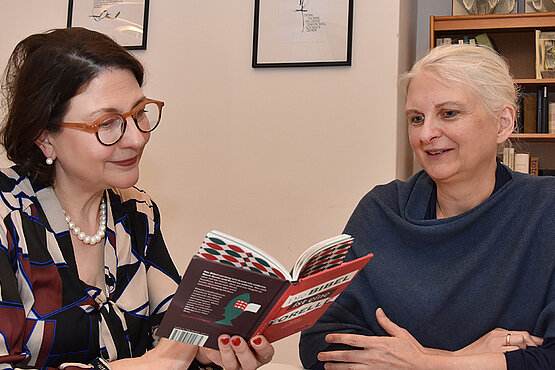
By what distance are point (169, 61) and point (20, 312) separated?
6.38ft

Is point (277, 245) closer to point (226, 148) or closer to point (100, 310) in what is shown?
point (226, 148)

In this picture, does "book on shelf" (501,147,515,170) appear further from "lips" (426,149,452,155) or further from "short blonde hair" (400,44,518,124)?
"lips" (426,149,452,155)

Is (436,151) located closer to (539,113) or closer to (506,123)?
(506,123)

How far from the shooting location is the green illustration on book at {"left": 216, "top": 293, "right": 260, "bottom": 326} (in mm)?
1229

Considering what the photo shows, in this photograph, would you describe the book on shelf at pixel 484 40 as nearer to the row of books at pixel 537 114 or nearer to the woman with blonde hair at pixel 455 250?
the row of books at pixel 537 114

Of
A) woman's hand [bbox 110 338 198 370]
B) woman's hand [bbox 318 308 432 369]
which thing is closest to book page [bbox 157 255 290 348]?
woman's hand [bbox 110 338 198 370]

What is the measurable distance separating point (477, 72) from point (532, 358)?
786mm

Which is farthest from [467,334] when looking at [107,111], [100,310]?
[107,111]

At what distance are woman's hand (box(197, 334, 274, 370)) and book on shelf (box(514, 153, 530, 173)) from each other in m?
2.42

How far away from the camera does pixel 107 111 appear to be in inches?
61.2

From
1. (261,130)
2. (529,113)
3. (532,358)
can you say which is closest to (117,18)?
(261,130)

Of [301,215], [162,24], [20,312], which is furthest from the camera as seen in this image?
[162,24]

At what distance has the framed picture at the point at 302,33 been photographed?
2.88 metres

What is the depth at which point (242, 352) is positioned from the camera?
138cm
